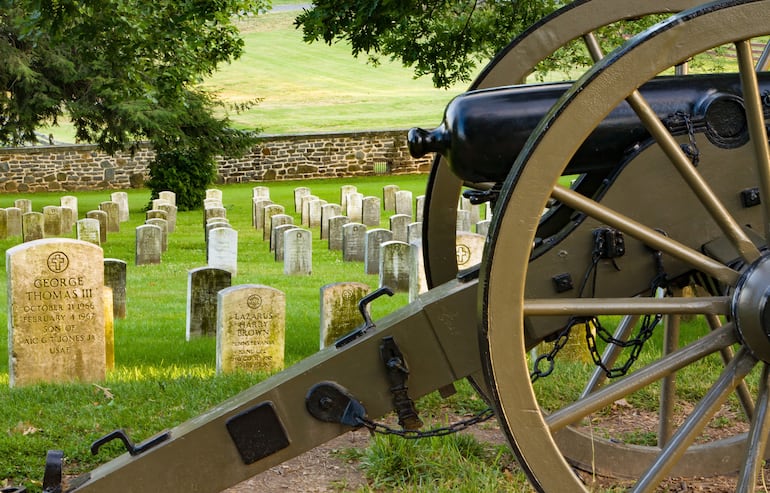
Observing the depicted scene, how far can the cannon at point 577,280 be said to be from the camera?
9.61ft

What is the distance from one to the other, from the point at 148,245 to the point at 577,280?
42.7ft

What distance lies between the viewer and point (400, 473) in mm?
4473

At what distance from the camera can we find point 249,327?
25.4 feet

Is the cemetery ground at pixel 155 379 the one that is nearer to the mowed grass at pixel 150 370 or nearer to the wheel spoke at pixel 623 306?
the mowed grass at pixel 150 370

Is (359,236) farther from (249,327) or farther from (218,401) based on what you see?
(218,401)

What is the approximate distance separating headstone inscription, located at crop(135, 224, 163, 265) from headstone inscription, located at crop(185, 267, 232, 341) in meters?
6.33

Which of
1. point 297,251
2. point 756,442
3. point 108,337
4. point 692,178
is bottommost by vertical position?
point 108,337

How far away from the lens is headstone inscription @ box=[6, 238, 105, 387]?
7.24 meters

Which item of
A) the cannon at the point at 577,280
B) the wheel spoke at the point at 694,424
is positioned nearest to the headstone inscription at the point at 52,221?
the cannon at the point at 577,280

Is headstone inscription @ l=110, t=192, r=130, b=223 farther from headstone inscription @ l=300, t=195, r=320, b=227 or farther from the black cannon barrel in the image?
the black cannon barrel

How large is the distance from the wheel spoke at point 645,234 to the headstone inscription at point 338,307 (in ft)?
16.5

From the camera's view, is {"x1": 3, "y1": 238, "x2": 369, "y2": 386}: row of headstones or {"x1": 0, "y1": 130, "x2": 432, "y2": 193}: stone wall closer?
{"x1": 3, "y1": 238, "x2": 369, "y2": 386}: row of headstones

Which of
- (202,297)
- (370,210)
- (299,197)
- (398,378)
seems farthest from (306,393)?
(299,197)

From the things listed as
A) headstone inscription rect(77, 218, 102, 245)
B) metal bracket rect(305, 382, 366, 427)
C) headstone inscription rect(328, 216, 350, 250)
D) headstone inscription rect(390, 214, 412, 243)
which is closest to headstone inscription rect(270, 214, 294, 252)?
headstone inscription rect(328, 216, 350, 250)
